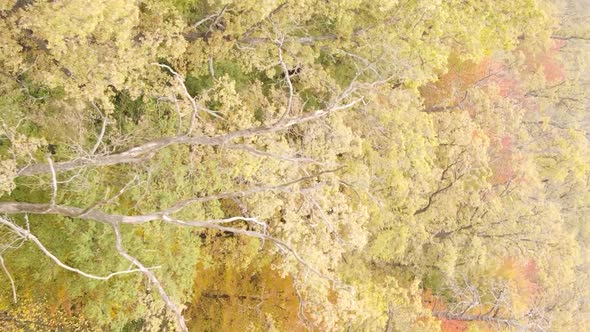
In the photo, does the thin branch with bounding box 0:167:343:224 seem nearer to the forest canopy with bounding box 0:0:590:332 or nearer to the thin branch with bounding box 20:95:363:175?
the forest canopy with bounding box 0:0:590:332

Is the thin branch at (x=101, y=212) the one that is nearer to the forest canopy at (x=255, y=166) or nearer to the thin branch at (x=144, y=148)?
the forest canopy at (x=255, y=166)

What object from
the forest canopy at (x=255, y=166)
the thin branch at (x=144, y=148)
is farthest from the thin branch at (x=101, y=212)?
the thin branch at (x=144, y=148)

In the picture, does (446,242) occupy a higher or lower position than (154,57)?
lower

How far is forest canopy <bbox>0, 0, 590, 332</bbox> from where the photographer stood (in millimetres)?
12086

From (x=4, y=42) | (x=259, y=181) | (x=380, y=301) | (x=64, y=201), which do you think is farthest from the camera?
(x=380, y=301)

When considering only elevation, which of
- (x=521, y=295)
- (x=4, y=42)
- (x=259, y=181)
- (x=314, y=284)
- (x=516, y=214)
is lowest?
(x=521, y=295)

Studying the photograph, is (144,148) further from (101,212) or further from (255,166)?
(255,166)

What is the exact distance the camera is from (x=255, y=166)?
14.3 metres

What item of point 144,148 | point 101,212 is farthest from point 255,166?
point 101,212

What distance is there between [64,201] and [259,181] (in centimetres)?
508

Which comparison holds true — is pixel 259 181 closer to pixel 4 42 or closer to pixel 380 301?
pixel 380 301

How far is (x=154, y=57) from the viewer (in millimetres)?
13609

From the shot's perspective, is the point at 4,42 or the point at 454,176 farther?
the point at 454,176

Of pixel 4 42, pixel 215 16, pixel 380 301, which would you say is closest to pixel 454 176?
pixel 380 301
